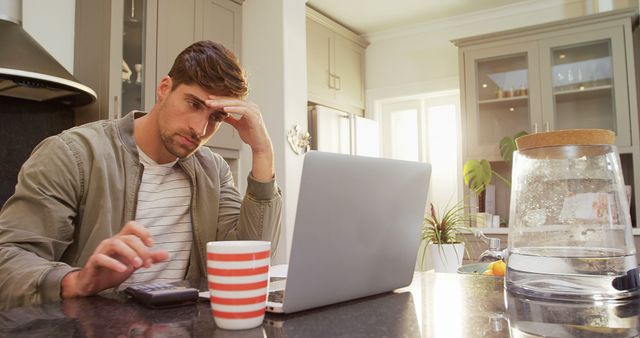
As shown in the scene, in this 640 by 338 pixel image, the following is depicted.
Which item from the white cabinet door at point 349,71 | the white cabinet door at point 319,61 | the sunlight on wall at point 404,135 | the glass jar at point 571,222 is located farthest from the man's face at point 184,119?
the sunlight on wall at point 404,135

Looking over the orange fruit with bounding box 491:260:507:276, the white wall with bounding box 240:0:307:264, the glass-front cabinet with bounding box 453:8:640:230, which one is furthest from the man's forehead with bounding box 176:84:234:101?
the glass-front cabinet with bounding box 453:8:640:230

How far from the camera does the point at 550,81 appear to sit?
3.33 m

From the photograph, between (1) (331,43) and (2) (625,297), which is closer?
(2) (625,297)

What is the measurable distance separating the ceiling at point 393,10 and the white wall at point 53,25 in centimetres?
179

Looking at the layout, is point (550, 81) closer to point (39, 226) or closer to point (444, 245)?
point (444, 245)

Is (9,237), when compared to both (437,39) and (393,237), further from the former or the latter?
(437,39)

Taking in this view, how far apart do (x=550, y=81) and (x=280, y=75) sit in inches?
73.3

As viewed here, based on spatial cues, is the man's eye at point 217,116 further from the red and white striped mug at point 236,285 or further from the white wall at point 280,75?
the white wall at point 280,75

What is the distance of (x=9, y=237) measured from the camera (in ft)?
2.85

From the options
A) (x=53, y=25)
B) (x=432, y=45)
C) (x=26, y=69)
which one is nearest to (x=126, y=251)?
(x=26, y=69)

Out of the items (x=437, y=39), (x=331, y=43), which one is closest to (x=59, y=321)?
(x=331, y=43)

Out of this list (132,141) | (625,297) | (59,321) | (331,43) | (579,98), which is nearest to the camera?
(59,321)

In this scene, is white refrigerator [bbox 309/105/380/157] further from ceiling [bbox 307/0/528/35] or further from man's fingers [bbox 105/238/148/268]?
man's fingers [bbox 105/238/148/268]

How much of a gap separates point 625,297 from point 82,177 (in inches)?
40.8
